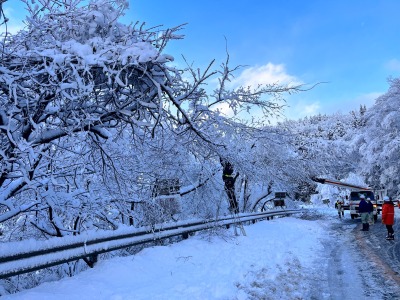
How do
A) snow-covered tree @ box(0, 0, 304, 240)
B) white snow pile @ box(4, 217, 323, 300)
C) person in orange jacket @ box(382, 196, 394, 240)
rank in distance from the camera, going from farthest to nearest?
person in orange jacket @ box(382, 196, 394, 240), white snow pile @ box(4, 217, 323, 300), snow-covered tree @ box(0, 0, 304, 240)

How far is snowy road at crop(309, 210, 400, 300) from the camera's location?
20.7 feet

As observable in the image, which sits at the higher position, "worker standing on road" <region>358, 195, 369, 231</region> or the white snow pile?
the white snow pile

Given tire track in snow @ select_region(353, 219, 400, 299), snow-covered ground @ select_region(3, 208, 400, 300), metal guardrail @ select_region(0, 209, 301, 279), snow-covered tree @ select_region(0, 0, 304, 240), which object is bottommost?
tire track in snow @ select_region(353, 219, 400, 299)

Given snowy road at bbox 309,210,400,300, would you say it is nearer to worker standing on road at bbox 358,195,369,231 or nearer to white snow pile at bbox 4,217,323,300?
white snow pile at bbox 4,217,323,300

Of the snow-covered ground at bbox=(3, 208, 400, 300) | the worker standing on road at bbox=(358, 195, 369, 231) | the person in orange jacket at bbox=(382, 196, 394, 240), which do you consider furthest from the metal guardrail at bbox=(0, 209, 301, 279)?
the worker standing on road at bbox=(358, 195, 369, 231)

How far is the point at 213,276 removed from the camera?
699 cm

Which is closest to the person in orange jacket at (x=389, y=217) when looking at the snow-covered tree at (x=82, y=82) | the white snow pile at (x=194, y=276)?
the white snow pile at (x=194, y=276)

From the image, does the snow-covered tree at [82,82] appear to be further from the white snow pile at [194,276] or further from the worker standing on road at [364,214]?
the worker standing on road at [364,214]

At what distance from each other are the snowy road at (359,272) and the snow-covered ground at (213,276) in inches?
0.8

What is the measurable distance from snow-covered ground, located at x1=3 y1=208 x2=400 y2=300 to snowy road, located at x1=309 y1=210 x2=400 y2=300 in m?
0.02

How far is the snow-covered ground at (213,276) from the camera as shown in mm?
5539

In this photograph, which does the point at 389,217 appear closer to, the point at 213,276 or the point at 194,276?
the point at 213,276

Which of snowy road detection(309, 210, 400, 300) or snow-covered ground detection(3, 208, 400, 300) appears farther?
snowy road detection(309, 210, 400, 300)

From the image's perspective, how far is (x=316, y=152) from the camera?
25.3 meters
